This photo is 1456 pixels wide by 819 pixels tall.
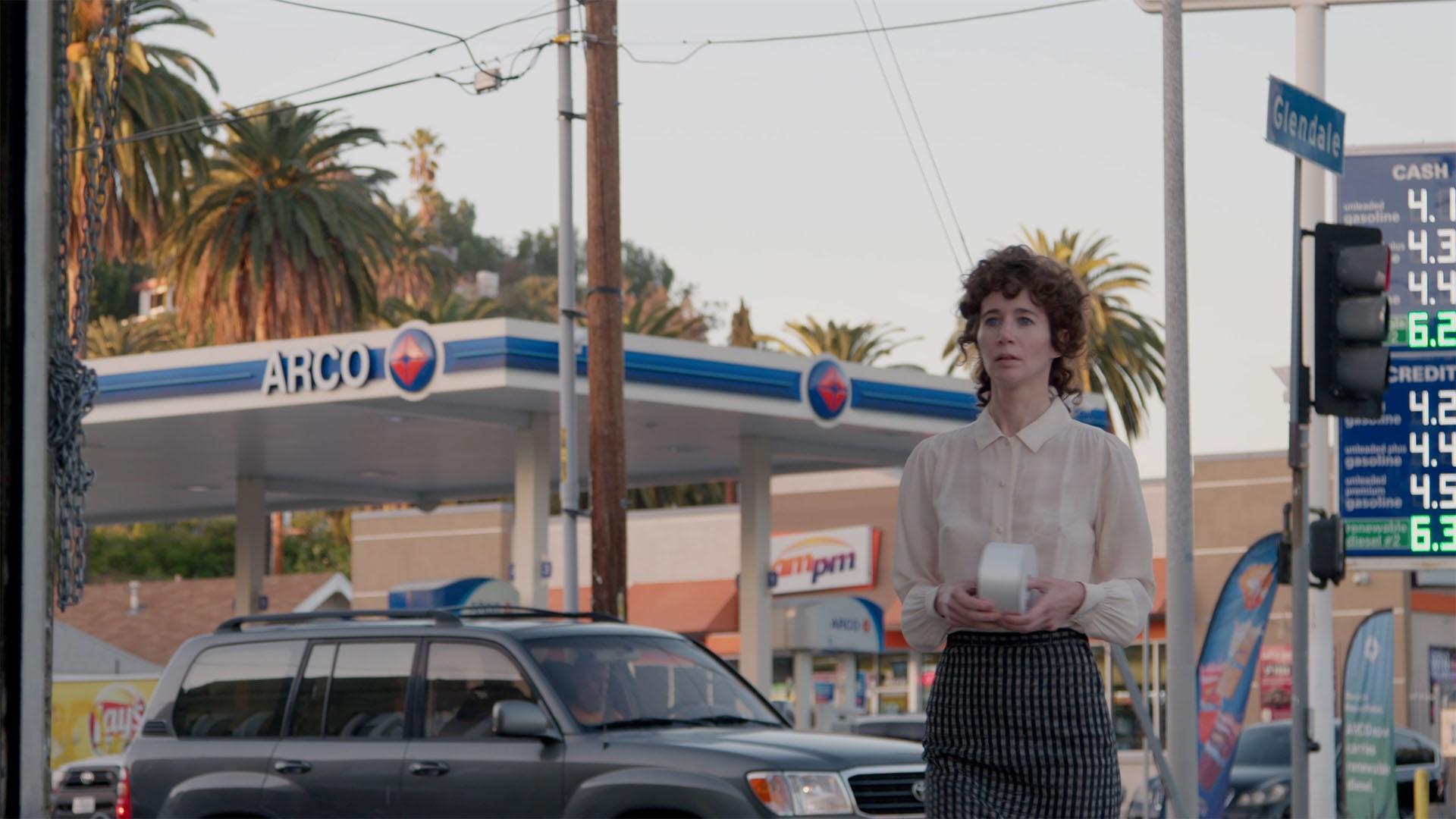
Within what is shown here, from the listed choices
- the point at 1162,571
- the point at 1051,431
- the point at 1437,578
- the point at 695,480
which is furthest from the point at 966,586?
the point at 1437,578

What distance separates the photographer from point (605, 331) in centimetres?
1775

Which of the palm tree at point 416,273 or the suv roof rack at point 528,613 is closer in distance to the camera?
the suv roof rack at point 528,613

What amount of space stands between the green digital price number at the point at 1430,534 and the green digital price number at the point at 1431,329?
4.54ft

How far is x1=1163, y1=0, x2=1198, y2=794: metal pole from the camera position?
14.3 m

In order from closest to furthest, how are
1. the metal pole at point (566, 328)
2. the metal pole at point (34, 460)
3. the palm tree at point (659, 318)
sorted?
the metal pole at point (34, 460) → the metal pole at point (566, 328) → the palm tree at point (659, 318)

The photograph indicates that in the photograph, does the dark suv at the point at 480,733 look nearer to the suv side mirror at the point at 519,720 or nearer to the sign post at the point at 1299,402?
the suv side mirror at the point at 519,720

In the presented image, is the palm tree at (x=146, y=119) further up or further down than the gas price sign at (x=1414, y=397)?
further up

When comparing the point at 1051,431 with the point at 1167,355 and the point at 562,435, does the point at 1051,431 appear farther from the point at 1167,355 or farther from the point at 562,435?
the point at 562,435

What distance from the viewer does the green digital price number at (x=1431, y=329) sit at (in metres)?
16.2

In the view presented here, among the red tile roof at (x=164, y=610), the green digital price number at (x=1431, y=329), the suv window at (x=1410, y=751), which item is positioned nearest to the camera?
the green digital price number at (x=1431, y=329)

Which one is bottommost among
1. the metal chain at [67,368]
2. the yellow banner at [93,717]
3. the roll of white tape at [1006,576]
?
the yellow banner at [93,717]

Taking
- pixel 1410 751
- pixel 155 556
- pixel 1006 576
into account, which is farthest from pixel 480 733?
pixel 155 556

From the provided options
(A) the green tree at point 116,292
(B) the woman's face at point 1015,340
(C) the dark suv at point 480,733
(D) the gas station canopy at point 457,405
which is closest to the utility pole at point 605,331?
(D) the gas station canopy at point 457,405

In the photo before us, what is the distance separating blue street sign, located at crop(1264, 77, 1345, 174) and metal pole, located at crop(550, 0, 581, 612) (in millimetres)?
9118
